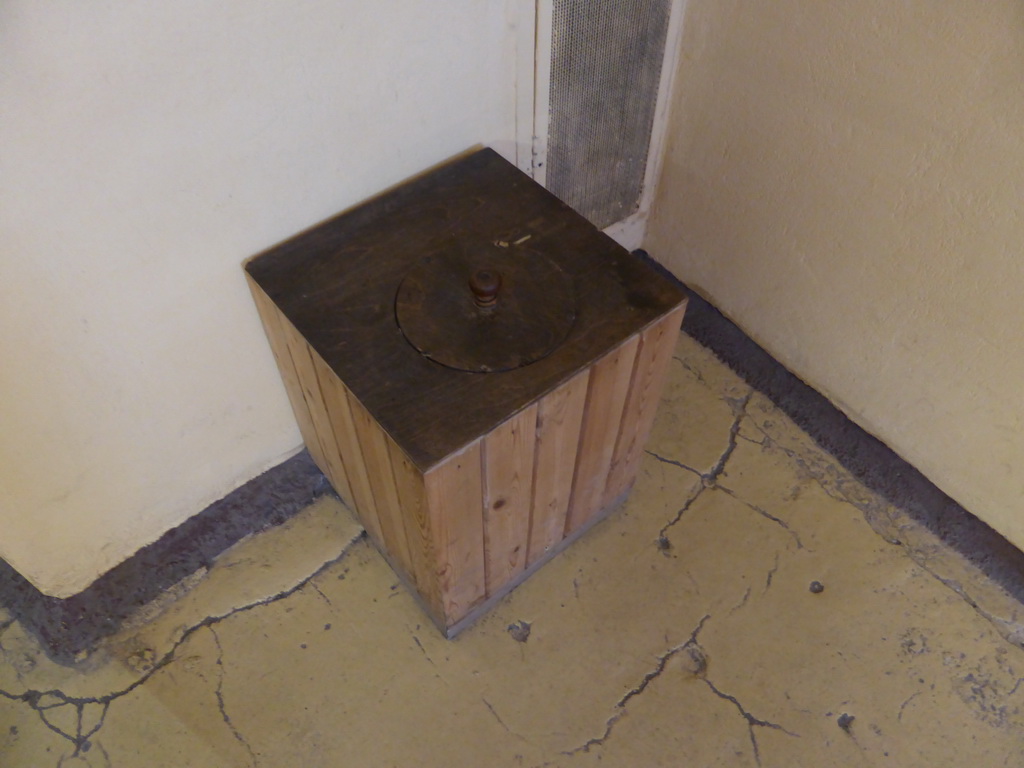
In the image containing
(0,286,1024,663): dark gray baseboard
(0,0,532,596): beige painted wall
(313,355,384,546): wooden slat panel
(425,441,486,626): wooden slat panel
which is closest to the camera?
(0,0,532,596): beige painted wall

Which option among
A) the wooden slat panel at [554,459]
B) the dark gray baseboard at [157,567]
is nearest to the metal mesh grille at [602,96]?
the wooden slat panel at [554,459]

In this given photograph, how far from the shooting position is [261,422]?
1604 mm

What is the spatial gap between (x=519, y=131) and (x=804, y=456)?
1.04 meters

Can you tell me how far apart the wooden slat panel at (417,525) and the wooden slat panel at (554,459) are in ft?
0.71

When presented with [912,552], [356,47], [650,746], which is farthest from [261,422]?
[912,552]

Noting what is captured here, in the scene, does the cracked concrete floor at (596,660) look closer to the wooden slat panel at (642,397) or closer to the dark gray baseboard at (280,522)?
the dark gray baseboard at (280,522)

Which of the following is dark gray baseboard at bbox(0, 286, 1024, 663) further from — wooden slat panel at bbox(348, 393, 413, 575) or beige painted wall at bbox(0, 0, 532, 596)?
wooden slat panel at bbox(348, 393, 413, 575)

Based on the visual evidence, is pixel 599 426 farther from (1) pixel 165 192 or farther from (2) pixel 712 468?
(1) pixel 165 192

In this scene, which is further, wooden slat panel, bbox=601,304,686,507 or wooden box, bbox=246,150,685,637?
wooden slat panel, bbox=601,304,686,507

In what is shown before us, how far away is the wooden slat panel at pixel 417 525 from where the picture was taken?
110cm

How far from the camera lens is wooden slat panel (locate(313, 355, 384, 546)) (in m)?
1.22

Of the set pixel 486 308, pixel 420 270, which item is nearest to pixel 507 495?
pixel 486 308

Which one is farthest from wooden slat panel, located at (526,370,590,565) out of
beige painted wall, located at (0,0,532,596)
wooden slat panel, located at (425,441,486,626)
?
beige painted wall, located at (0,0,532,596)

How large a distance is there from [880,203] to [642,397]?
2.06 feet
